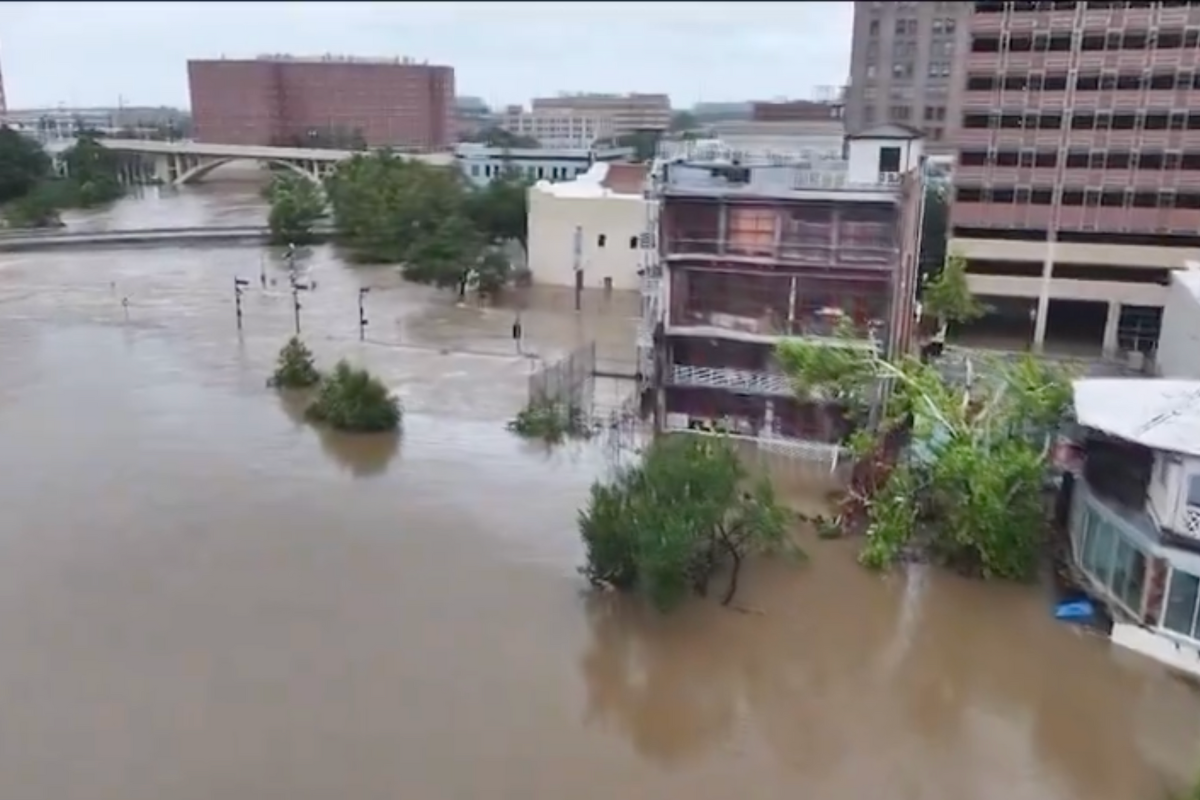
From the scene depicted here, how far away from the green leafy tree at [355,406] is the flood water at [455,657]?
1.55 ft

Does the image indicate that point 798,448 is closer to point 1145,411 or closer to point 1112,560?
point 1112,560

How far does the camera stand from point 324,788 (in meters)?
8.36

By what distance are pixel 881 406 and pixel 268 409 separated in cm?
1095

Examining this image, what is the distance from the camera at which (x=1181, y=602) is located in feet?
33.0

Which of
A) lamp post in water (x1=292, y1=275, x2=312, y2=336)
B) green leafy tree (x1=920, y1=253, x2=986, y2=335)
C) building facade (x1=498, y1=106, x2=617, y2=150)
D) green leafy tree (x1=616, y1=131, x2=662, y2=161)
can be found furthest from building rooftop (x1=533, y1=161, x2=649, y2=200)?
building facade (x1=498, y1=106, x2=617, y2=150)

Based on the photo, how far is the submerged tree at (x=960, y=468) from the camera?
38.0ft

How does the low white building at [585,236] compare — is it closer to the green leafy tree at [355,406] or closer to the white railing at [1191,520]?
the green leafy tree at [355,406]

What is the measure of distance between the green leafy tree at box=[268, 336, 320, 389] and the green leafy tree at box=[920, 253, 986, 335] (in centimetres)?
1353

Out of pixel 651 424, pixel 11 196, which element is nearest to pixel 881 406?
pixel 651 424

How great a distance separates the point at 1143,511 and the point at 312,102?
1716 inches

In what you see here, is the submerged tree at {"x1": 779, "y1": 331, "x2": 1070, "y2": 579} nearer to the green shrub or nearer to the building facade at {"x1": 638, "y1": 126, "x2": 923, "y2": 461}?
the building facade at {"x1": 638, "y1": 126, "x2": 923, "y2": 461}

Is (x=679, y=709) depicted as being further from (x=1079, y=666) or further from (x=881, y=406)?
(x=881, y=406)

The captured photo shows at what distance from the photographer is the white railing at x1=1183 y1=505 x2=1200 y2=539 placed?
9688mm

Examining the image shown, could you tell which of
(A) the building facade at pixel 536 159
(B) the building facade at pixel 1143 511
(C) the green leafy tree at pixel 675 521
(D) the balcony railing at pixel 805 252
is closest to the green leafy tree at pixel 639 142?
(A) the building facade at pixel 536 159
